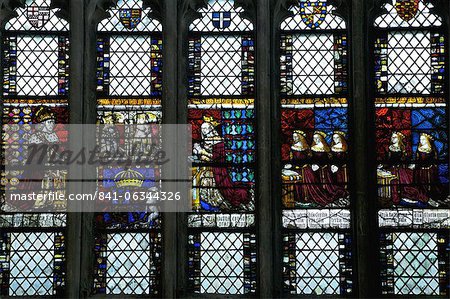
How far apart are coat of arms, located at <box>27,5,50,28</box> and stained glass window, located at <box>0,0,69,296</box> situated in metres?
0.01

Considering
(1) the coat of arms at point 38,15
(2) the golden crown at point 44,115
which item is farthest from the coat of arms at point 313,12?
(2) the golden crown at point 44,115

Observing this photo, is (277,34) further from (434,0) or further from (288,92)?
(434,0)

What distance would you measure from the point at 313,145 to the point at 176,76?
1.60 metres

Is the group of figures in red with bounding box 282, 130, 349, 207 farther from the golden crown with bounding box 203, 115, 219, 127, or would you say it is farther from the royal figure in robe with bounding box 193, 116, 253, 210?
the golden crown with bounding box 203, 115, 219, 127

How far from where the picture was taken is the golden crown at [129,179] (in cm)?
1092

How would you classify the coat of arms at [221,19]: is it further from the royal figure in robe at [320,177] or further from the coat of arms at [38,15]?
the coat of arms at [38,15]

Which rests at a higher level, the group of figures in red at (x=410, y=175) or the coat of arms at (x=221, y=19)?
the coat of arms at (x=221, y=19)

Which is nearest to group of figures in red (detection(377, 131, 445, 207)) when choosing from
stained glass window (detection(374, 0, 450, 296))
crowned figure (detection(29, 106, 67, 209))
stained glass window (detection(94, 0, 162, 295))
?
stained glass window (detection(374, 0, 450, 296))

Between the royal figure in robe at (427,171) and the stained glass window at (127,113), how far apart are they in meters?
2.75

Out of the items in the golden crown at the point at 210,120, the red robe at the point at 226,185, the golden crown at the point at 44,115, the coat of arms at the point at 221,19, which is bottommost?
the red robe at the point at 226,185

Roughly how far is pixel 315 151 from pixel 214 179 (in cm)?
110

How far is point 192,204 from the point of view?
427 inches

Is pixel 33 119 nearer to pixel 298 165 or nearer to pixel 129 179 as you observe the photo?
pixel 129 179

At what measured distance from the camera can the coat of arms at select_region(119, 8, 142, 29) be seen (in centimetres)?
1132
